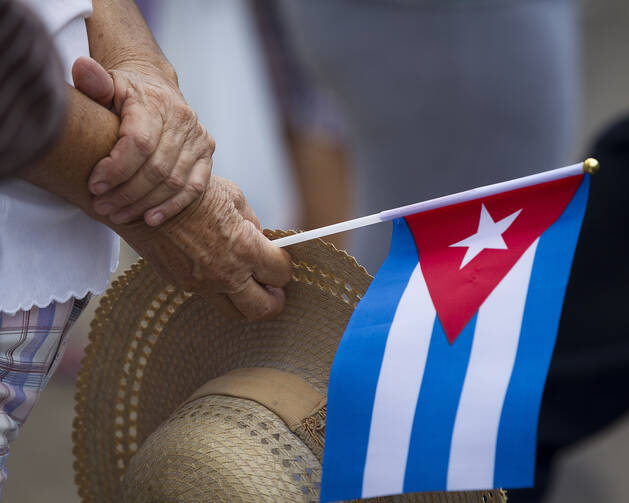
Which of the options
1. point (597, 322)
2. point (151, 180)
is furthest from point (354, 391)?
point (597, 322)

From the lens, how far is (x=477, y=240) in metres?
1.27

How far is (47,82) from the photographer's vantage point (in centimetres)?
78

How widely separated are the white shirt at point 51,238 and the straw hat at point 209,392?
0.16 metres

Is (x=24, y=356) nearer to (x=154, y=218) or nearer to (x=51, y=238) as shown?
(x=51, y=238)

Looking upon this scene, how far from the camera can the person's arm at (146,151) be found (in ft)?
3.87

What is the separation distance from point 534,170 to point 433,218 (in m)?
1.29

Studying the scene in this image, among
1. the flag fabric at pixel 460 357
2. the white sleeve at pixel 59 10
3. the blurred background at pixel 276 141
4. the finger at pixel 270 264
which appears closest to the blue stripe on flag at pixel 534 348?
the flag fabric at pixel 460 357

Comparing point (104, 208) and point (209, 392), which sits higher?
point (104, 208)

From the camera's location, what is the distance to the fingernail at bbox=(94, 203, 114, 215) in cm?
120

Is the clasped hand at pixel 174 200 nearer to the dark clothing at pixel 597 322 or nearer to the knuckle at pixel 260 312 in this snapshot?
the knuckle at pixel 260 312

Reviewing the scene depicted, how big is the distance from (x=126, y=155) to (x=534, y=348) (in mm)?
583

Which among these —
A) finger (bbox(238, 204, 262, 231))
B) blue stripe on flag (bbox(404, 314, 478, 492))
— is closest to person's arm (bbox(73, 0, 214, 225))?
finger (bbox(238, 204, 262, 231))

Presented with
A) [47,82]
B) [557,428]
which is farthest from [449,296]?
[557,428]

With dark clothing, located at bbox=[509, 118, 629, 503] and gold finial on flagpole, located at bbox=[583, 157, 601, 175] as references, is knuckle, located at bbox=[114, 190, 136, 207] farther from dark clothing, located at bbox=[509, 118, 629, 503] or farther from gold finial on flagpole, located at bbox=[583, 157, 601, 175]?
dark clothing, located at bbox=[509, 118, 629, 503]
